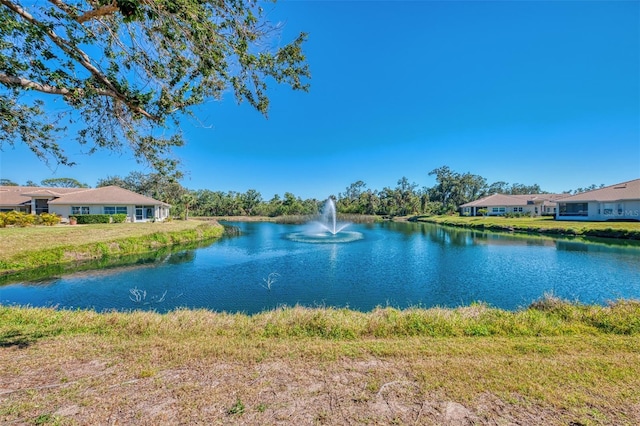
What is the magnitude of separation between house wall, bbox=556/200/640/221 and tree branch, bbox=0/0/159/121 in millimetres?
47024

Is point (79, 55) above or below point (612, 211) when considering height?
above

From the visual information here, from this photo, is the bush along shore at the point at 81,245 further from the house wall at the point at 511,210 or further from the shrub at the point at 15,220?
Answer: the house wall at the point at 511,210

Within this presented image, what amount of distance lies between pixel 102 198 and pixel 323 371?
3786cm

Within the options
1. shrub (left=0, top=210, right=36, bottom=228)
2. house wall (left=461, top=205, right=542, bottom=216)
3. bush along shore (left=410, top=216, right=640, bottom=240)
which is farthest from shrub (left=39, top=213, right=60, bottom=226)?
house wall (left=461, top=205, right=542, bottom=216)

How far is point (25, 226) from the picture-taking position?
2369 centimetres

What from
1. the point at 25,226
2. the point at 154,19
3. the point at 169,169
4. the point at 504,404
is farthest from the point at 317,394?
the point at 25,226

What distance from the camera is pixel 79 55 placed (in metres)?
4.79

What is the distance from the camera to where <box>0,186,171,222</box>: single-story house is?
30781mm

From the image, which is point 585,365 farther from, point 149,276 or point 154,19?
point 149,276

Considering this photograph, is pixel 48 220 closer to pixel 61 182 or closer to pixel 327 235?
pixel 327 235

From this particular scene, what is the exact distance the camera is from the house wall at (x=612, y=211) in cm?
3218

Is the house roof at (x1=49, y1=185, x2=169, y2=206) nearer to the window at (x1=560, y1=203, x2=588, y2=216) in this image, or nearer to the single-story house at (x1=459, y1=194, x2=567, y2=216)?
the window at (x1=560, y1=203, x2=588, y2=216)

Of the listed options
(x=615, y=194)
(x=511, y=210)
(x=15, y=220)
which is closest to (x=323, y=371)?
(x=15, y=220)

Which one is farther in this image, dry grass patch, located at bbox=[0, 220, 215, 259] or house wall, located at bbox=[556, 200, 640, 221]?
house wall, located at bbox=[556, 200, 640, 221]
